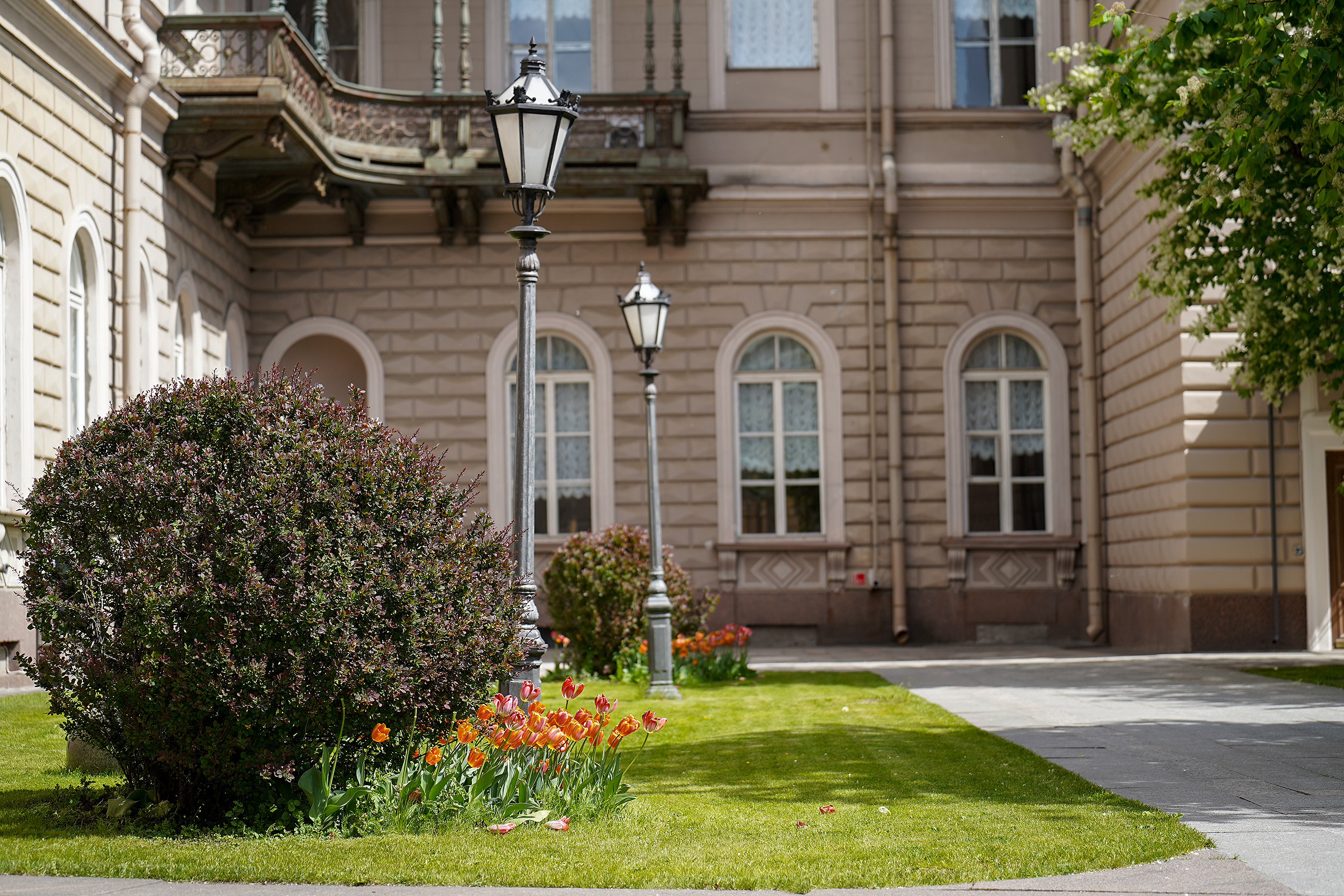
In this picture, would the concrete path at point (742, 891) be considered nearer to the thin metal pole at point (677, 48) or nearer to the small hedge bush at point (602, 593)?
the small hedge bush at point (602, 593)

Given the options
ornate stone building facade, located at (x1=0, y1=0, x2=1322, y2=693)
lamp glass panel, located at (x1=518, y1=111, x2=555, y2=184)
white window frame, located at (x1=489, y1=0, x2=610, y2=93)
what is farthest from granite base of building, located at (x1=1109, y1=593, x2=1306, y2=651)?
lamp glass panel, located at (x1=518, y1=111, x2=555, y2=184)

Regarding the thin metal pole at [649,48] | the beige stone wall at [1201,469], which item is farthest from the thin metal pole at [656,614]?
the thin metal pole at [649,48]

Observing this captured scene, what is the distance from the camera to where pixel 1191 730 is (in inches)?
382

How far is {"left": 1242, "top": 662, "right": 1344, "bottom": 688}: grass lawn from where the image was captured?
42.5 ft

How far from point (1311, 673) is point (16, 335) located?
12.2 metres

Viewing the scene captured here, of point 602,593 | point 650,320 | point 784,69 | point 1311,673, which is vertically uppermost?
point 784,69

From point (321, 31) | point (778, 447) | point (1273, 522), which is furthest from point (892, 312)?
point (321, 31)

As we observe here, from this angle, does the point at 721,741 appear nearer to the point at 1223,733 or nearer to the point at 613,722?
the point at 613,722

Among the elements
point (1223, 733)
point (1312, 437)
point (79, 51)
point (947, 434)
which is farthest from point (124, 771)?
point (947, 434)

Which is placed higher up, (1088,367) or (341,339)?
(341,339)

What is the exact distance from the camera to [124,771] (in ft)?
20.7

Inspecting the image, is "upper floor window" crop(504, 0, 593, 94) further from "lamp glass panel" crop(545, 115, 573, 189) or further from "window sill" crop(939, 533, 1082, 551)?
"lamp glass panel" crop(545, 115, 573, 189)

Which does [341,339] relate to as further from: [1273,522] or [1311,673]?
[1311,673]

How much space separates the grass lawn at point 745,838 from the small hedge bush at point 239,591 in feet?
1.51
